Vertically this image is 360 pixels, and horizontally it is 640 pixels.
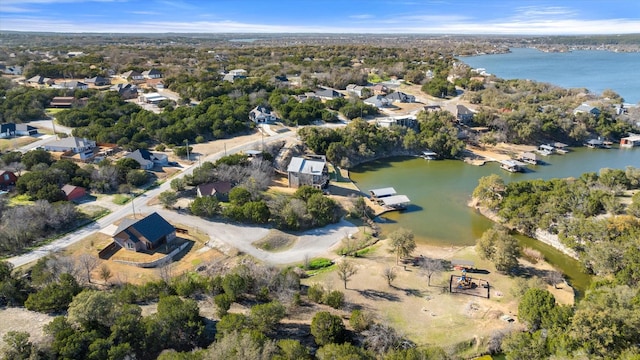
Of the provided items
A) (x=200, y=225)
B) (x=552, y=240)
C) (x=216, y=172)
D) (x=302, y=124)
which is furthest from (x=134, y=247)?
(x=302, y=124)

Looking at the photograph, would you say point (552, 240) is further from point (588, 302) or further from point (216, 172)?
point (216, 172)

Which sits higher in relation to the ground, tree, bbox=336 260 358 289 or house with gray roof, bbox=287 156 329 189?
house with gray roof, bbox=287 156 329 189

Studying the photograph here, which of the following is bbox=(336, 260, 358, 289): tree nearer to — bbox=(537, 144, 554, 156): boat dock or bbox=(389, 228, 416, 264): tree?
bbox=(389, 228, 416, 264): tree

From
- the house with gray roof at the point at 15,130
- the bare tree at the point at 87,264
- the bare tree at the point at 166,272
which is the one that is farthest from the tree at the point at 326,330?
the house with gray roof at the point at 15,130

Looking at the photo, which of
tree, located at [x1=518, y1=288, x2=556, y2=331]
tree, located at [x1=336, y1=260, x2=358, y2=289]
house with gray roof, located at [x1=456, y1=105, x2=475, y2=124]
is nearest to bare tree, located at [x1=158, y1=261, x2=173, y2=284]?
tree, located at [x1=336, y1=260, x2=358, y2=289]

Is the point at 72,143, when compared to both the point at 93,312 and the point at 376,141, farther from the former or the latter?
the point at 376,141

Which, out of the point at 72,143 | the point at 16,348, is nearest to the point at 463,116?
the point at 72,143
